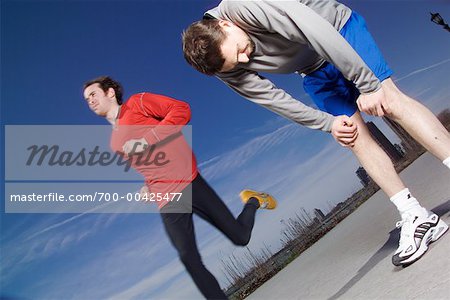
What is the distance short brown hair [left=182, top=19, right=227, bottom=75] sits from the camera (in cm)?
144

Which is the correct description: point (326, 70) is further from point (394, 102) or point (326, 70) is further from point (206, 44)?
point (206, 44)

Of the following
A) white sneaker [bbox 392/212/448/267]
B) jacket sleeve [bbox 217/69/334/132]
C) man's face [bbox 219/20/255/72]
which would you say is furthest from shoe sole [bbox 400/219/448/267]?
man's face [bbox 219/20/255/72]

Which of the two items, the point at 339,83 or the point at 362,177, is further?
the point at 362,177

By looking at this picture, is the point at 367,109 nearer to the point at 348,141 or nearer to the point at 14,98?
the point at 348,141

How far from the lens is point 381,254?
173 centimetres

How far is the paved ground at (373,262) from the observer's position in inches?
50.6

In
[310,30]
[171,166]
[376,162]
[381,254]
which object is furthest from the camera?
[171,166]

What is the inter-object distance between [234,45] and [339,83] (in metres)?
0.41

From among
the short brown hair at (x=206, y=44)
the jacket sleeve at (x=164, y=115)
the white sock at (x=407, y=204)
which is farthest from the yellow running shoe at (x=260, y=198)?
the short brown hair at (x=206, y=44)

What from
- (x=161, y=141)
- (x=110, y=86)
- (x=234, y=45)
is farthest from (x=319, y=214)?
(x=234, y=45)

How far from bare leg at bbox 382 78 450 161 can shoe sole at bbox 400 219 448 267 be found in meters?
0.19

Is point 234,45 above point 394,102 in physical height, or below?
above

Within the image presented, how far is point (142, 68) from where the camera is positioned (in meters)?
2.63

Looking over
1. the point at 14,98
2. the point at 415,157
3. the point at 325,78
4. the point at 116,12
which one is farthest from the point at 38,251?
the point at 415,157
